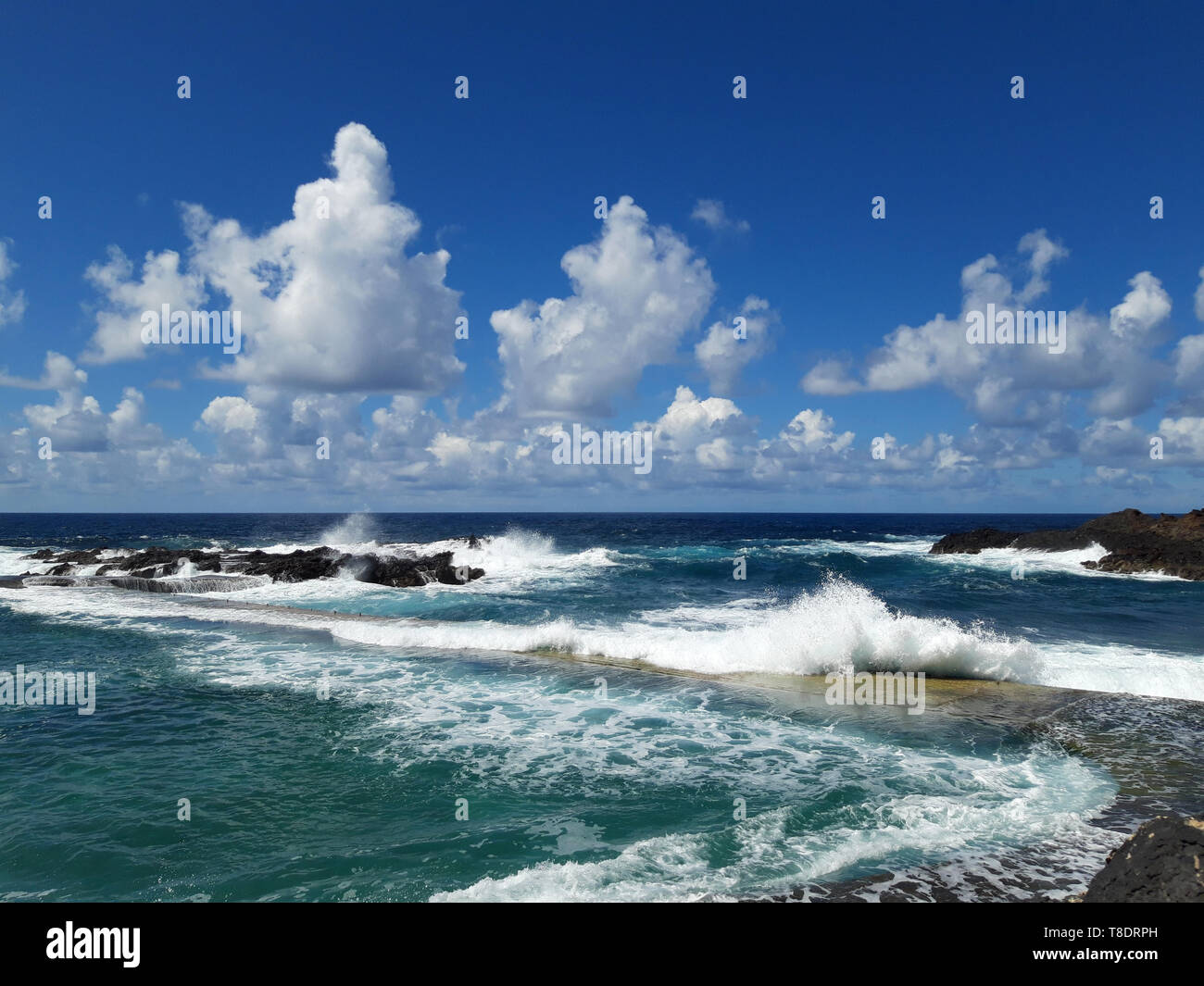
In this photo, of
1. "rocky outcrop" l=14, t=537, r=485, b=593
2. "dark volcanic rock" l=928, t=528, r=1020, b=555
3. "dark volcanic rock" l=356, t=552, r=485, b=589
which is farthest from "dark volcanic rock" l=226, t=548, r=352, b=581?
"dark volcanic rock" l=928, t=528, r=1020, b=555

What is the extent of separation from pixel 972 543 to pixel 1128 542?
11321 mm

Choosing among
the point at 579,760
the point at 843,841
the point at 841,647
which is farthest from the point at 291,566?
Answer: the point at 843,841

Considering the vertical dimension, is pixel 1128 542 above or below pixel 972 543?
above

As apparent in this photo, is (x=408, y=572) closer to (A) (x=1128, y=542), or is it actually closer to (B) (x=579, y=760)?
(B) (x=579, y=760)

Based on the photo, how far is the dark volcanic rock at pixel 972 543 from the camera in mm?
55162

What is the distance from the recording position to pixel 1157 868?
4969mm

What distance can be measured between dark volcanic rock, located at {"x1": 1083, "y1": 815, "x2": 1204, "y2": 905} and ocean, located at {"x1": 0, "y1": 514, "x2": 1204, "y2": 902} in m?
1.41

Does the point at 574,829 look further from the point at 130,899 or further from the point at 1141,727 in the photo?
the point at 1141,727

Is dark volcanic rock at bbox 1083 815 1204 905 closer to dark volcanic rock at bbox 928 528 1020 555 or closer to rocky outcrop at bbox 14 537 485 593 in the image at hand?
rocky outcrop at bbox 14 537 485 593

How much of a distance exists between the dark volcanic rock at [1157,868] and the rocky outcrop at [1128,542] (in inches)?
1654

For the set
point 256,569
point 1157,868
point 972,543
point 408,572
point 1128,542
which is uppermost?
point 1157,868

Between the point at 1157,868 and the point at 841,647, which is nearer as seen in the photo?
the point at 1157,868
